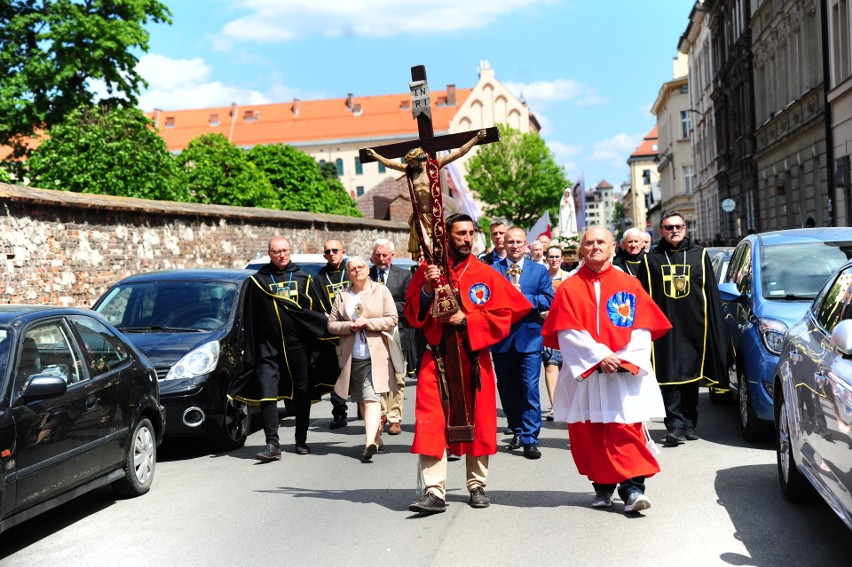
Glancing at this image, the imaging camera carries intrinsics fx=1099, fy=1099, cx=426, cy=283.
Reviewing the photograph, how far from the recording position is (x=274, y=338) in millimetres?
9961

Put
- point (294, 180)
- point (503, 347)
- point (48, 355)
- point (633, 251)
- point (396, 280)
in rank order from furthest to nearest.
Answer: point (294, 180) < point (396, 280) < point (633, 251) < point (503, 347) < point (48, 355)

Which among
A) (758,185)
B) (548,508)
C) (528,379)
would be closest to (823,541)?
(548,508)

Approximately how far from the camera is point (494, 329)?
7336 millimetres

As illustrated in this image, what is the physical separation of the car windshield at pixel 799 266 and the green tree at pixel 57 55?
1302 inches

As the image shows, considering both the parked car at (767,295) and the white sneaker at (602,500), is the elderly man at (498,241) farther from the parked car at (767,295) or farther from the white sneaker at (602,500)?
the white sneaker at (602,500)

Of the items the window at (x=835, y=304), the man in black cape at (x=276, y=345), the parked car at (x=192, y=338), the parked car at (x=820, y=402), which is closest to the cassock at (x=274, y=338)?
the man in black cape at (x=276, y=345)

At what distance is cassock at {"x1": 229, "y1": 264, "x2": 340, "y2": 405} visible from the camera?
32.4ft

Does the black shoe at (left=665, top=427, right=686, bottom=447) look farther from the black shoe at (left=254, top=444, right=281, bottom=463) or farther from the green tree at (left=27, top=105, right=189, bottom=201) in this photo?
the green tree at (left=27, top=105, right=189, bottom=201)

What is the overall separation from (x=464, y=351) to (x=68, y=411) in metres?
2.59

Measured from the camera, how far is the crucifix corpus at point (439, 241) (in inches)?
283

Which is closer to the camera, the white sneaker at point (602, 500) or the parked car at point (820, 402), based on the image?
the parked car at point (820, 402)

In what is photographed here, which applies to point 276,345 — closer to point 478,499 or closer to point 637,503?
point 478,499

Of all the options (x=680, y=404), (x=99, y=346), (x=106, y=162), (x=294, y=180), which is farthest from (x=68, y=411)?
(x=294, y=180)

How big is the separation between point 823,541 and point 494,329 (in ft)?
7.99
